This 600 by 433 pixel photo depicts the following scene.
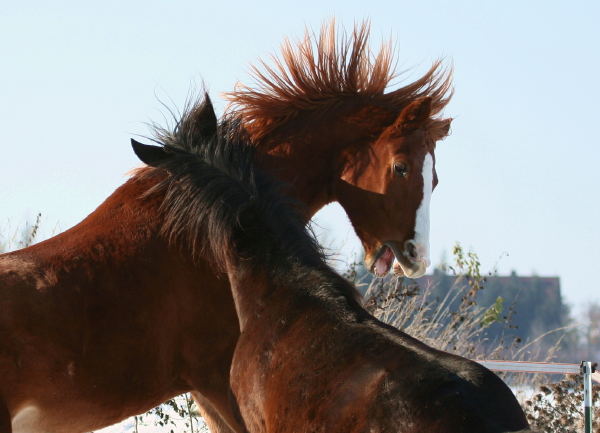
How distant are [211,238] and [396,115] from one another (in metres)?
1.31

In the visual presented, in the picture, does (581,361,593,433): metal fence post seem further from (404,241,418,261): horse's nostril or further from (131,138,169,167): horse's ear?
(131,138,169,167): horse's ear

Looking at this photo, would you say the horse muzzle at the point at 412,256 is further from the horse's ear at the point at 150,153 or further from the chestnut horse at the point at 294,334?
the horse's ear at the point at 150,153

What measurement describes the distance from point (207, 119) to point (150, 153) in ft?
1.13

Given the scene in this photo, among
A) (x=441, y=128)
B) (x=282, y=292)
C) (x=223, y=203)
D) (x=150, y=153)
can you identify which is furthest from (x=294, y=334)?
(x=441, y=128)

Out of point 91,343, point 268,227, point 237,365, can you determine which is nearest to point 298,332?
point 237,365

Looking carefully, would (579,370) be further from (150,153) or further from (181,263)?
(150,153)

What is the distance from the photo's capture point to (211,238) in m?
4.61

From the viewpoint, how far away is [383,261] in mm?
A: 5328

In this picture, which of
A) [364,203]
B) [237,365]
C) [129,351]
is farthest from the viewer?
[364,203]

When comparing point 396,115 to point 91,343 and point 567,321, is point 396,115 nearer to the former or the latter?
point 91,343

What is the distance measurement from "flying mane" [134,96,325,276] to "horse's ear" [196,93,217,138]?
0.02m

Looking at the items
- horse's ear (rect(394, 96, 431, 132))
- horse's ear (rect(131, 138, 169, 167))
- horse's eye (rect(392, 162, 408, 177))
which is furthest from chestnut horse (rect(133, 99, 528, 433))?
horse's ear (rect(394, 96, 431, 132))

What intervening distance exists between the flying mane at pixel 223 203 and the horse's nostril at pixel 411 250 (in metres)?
0.73

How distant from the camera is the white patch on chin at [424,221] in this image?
520cm
